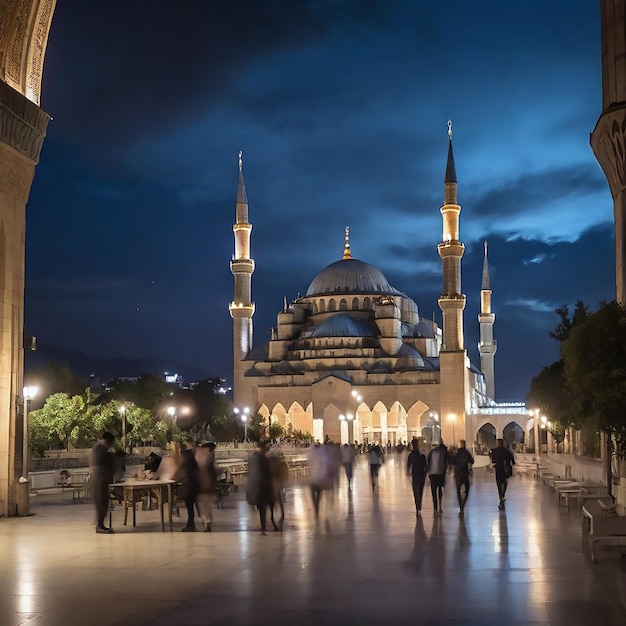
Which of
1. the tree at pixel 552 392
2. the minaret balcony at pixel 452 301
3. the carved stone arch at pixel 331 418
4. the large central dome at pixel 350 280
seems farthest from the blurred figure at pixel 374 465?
the large central dome at pixel 350 280

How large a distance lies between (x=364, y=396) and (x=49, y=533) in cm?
5435

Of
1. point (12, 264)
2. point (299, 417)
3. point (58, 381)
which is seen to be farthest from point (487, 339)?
point (12, 264)

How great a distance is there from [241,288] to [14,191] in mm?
50073

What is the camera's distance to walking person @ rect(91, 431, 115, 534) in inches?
439

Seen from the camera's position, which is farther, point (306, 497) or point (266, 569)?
point (306, 497)

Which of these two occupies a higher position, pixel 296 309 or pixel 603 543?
pixel 296 309

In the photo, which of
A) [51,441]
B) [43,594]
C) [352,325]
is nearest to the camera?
[43,594]

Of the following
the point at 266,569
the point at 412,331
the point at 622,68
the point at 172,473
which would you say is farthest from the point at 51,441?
the point at 412,331

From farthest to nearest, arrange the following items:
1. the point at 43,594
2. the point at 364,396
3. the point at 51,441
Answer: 1. the point at 364,396
2. the point at 51,441
3. the point at 43,594

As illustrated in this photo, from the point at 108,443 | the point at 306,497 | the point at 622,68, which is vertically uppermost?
the point at 622,68

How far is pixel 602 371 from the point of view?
480 inches

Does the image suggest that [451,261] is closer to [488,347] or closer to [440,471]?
[488,347]

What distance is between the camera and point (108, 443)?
38.0ft

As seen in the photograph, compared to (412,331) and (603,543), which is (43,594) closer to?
(603,543)
